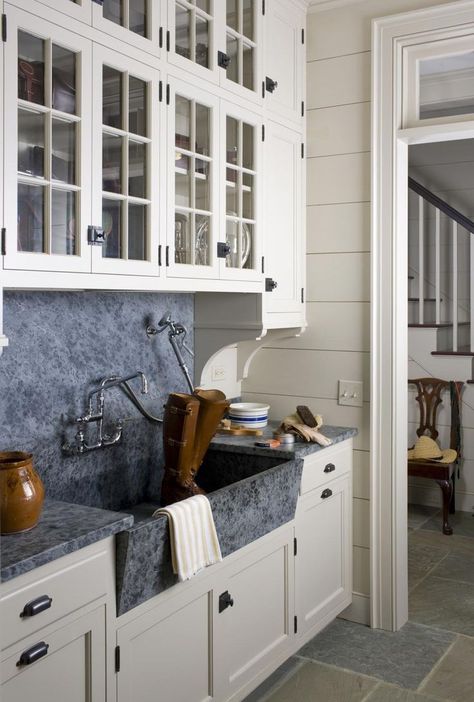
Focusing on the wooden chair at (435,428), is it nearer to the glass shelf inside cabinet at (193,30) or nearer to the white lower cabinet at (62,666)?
the glass shelf inside cabinet at (193,30)

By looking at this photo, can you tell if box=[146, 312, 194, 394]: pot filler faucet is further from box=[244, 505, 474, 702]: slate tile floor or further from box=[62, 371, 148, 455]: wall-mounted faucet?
box=[244, 505, 474, 702]: slate tile floor

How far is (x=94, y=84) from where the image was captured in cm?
211

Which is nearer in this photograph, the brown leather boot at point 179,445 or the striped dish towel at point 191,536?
the striped dish towel at point 191,536

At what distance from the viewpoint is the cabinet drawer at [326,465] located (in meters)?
2.93

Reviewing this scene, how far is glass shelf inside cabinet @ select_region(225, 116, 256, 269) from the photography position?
9.27 feet

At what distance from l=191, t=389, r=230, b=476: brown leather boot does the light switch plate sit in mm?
859

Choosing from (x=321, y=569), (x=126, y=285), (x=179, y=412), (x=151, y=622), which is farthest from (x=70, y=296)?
(x=321, y=569)

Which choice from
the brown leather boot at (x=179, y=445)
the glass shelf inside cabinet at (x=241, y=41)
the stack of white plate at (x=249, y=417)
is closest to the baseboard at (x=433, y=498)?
the stack of white plate at (x=249, y=417)

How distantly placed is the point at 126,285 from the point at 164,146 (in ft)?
1.62

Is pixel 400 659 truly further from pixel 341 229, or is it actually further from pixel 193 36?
pixel 193 36

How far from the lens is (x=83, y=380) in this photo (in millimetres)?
2576

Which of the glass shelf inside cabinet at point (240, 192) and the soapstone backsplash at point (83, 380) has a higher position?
the glass shelf inside cabinet at point (240, 192)

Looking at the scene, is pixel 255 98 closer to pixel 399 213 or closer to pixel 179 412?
pixel 399 213

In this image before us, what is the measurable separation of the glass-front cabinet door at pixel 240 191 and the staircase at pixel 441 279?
8.56 ft
